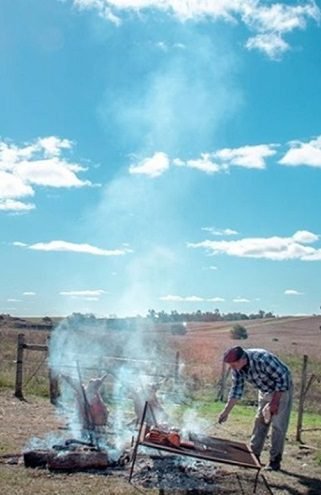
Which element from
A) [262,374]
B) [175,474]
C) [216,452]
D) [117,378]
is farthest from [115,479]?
[117,378]

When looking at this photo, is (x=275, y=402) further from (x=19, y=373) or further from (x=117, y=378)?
(x=19, y=373)

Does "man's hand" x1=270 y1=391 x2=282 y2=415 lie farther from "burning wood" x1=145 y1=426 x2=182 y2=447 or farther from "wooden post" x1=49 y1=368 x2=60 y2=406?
"wooden post" x1=49 y1=368 x2=60 y2=406

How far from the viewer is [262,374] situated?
8.45m

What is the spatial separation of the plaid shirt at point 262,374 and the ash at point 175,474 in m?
1.08

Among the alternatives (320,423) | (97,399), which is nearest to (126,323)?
(320,423)

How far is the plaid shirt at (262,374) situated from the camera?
841cm

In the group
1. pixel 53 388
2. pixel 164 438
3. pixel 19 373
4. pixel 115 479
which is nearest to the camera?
pixel 164 438

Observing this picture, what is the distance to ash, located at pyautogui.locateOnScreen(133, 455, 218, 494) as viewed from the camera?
7.34 m

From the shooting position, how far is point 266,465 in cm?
892

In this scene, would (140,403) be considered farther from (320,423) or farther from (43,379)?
(43,379)

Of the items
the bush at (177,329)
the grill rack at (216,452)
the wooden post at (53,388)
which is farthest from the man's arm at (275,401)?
the bush at (177,329)

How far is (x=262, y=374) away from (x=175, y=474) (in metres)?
1.84

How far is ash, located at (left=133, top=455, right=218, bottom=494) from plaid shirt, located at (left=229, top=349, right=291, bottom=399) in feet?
3.55

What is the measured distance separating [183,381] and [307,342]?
29.0 m
